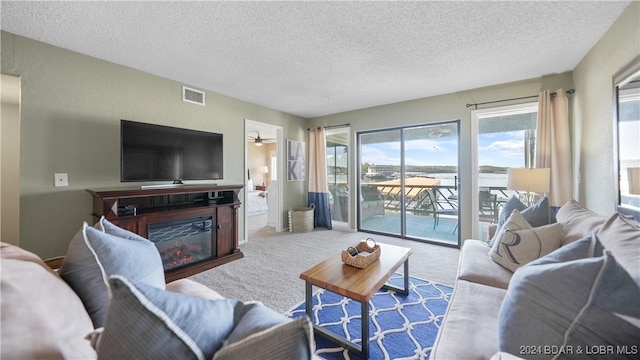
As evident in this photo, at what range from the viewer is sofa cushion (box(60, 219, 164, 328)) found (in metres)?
0.86

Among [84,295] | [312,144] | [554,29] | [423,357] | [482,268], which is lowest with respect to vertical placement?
[423,357]

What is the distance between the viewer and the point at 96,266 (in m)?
0.90

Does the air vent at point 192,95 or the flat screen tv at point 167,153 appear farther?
the air vent at point 192,95

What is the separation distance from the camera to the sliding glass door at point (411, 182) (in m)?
3.79

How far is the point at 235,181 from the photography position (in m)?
3.84

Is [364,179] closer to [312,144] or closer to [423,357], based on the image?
[312,144]

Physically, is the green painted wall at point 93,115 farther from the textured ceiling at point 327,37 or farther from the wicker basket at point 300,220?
the wicker basket at point 300,220

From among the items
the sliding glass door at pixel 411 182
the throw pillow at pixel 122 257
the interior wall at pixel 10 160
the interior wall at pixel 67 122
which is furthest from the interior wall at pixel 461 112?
the interior wall at pixel 10 160

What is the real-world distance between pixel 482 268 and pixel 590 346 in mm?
1008

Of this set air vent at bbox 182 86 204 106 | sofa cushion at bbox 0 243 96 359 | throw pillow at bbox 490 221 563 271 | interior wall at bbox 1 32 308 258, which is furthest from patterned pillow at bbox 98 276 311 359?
air vent at bbox 182 86 204 106

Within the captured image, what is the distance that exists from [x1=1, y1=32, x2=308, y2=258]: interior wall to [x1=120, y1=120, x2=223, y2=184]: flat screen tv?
0.29 m

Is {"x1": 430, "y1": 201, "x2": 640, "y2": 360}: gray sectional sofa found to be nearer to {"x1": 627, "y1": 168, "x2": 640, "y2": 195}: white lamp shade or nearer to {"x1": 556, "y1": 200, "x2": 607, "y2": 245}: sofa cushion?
{"x1": 556, "y1": 200, "x2": 607, "y2": 245}: sofa cushion

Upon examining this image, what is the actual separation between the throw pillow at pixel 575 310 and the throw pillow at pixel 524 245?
94 centimetres

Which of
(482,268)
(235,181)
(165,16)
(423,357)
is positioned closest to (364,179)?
(235,181)
